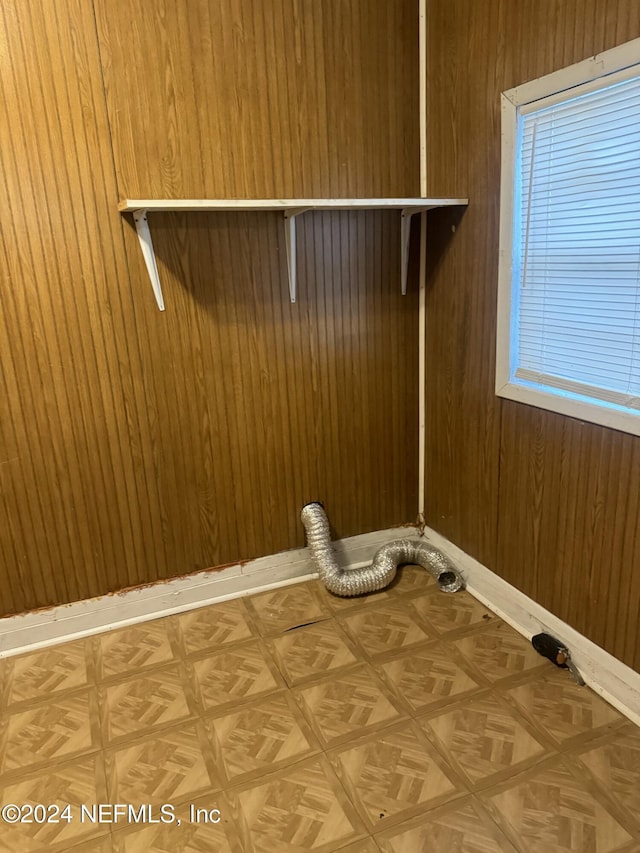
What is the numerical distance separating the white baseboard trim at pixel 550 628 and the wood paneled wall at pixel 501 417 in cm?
4

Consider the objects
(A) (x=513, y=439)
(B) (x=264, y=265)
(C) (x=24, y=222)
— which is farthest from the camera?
(B) (x=264, y=265)

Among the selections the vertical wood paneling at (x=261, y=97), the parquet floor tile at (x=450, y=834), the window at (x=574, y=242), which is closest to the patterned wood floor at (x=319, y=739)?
the parquet floor tile at (x=450, y=834)

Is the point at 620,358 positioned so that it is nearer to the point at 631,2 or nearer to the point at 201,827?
the point at 631,2

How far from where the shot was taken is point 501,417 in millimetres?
2410

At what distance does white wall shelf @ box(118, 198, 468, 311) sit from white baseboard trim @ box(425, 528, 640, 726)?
4.61 ft

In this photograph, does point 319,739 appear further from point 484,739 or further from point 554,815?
point 554,815

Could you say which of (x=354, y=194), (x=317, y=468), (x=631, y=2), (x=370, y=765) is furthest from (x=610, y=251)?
(x=370, y=765)

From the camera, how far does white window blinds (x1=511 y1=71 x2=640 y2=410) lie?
5.90 ft

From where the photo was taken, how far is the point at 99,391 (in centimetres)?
239

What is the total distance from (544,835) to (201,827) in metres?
0.92

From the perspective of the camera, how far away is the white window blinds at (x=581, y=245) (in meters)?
1.80

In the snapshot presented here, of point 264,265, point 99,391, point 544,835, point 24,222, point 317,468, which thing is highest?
point 24,222

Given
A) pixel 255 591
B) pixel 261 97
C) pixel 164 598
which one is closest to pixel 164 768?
pixel 164 598

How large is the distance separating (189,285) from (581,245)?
1.42 meters
